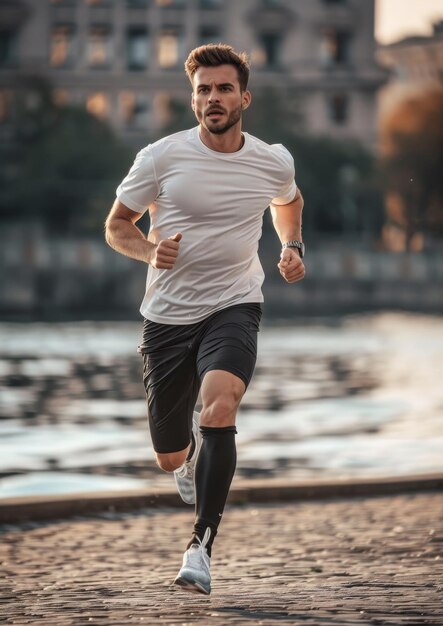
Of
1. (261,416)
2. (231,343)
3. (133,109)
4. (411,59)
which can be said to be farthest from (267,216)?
(231,343)

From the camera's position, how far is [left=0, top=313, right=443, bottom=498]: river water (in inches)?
487

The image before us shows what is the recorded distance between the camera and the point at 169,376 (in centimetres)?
693

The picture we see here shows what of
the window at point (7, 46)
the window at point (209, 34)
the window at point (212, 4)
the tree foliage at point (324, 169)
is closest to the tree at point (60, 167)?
the tree foliage at point (324, 169)

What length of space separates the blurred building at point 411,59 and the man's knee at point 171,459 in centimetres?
12493

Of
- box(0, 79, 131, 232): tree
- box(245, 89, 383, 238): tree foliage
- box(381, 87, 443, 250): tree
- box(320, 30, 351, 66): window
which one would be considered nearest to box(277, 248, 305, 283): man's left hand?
box(0, 79, 131, 232): tree

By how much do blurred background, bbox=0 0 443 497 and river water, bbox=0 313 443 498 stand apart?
0.31 feet

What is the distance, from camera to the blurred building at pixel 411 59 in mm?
133875

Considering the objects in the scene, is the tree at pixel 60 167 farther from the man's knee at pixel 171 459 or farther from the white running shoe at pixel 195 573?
the white running shoe at pixel 195 573

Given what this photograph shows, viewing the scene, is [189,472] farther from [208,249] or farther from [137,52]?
[137,52]

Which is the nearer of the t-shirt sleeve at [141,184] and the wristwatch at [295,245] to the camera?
the t-shirt sleeve at [141,184]

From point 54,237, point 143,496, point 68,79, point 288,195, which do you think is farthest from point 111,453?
point 68,79

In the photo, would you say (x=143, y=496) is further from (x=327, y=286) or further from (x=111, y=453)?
(x=327, y=286)

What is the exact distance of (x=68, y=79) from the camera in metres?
94.6

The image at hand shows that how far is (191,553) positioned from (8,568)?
1.22 meters
